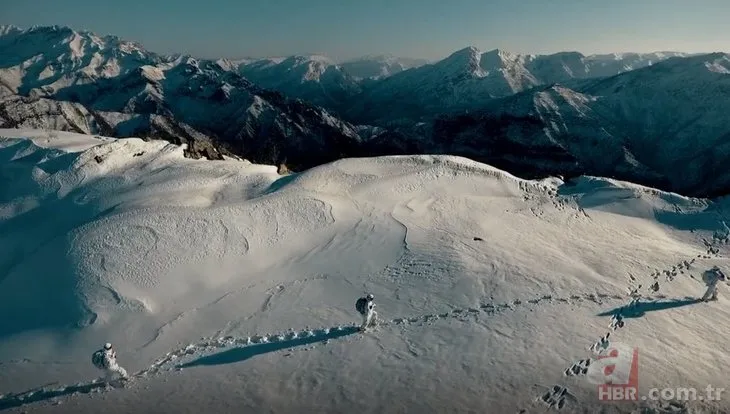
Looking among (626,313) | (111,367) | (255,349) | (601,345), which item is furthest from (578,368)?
(111,367)

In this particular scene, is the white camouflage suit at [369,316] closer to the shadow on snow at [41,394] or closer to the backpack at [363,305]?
the backpack at [363,305]

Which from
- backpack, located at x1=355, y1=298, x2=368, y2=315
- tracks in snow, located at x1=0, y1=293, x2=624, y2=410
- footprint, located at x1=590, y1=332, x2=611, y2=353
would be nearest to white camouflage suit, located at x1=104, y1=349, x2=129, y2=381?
tracks in snow, located at x1=0, y1=293, x2=624, y2=410

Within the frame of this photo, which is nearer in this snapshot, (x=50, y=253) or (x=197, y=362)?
(x=197, y=362)

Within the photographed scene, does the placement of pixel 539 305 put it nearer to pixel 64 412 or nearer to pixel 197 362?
pixel 197 362

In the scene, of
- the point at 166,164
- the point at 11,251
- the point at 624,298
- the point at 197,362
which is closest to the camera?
the point at 197,362

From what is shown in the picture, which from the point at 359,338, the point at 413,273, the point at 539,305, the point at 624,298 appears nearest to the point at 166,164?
the point at 413,273

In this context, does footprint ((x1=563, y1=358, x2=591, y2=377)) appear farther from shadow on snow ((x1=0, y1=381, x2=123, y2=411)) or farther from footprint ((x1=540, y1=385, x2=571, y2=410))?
shadow on snow ((x1=0, y1=381, x2=123, y2=411))
